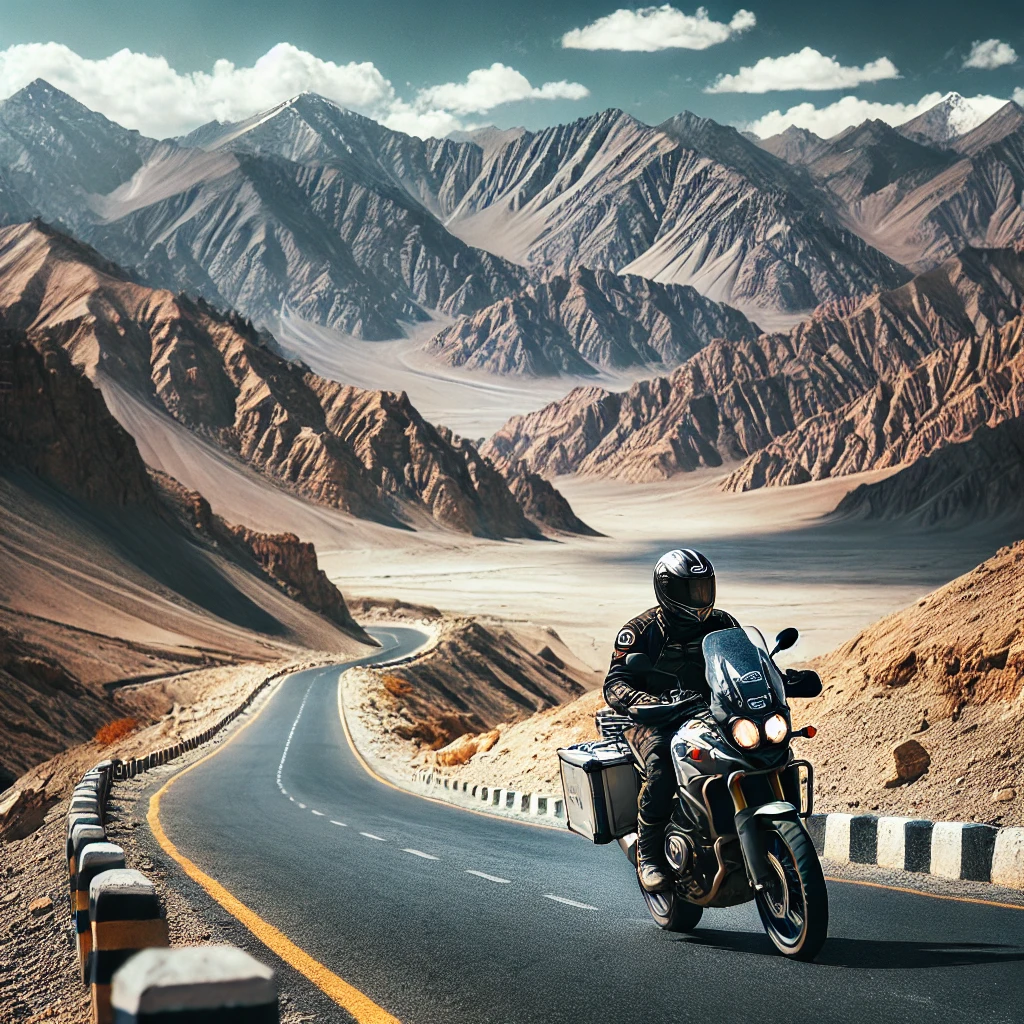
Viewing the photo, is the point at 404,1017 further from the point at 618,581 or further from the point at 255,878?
the point at 618,581

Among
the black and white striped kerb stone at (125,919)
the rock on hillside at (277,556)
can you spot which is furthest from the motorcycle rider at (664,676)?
the rock on hillside at (277,556)

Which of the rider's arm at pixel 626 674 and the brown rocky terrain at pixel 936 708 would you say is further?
the brown rocky terrain at pixel 936 708

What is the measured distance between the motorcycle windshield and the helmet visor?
53 cm

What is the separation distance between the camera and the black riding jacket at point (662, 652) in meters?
6.70

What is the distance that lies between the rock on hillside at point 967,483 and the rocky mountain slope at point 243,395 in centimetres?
5682

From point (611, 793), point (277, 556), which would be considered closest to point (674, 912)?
point (611, 793)

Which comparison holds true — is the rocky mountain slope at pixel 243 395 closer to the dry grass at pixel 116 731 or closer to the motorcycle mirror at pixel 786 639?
the dry grass at pixel 116 731

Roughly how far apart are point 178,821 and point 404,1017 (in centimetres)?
1006

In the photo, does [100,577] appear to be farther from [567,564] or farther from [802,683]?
[567,564]

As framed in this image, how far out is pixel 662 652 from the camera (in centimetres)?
679

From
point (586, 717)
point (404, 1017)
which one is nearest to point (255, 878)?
point (404, 1017)

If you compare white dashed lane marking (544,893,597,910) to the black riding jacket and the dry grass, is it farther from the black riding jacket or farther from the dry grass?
the dry grass

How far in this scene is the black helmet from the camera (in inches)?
260

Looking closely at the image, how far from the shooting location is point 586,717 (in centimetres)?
2020
